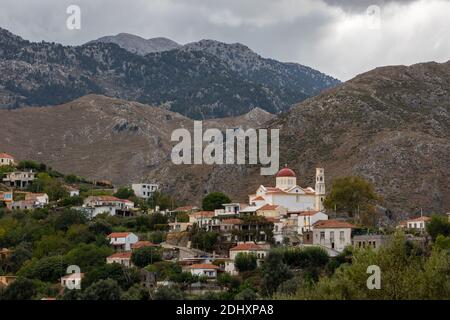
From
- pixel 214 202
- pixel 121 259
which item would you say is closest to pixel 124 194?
pixel 214 202

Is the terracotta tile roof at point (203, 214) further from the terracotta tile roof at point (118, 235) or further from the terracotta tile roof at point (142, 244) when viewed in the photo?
the terracotta tile roof at point (118, 235)

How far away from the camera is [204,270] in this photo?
74.7 metres

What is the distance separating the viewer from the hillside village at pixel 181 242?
69.9 m

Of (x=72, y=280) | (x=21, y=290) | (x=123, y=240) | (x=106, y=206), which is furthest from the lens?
(x=106, y=206)

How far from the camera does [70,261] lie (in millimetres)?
79000

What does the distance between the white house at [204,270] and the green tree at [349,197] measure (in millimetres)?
19157

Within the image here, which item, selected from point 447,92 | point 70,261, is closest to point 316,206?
point 70,261

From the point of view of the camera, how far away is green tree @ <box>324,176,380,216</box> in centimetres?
9200

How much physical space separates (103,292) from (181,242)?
22.8 metres

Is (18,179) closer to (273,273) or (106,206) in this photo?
(106,206)

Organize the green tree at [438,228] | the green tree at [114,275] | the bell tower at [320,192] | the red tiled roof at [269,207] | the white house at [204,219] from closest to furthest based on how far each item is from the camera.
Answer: the green tree at [114,275], the green tree at [438,228], the white house at [204,219], the red tiled roof at [269,207], the bell tower at [320,192]

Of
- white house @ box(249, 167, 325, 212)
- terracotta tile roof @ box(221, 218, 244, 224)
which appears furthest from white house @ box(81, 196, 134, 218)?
terracotta tile roof @ box(221, 218, 244, 224)

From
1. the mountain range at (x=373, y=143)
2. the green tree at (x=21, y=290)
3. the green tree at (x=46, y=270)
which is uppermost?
the mountain range at (x=373, y=143)

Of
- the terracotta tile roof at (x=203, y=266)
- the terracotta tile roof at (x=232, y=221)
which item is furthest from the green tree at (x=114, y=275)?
the terracotta tile roof at (x=232, y=221)
